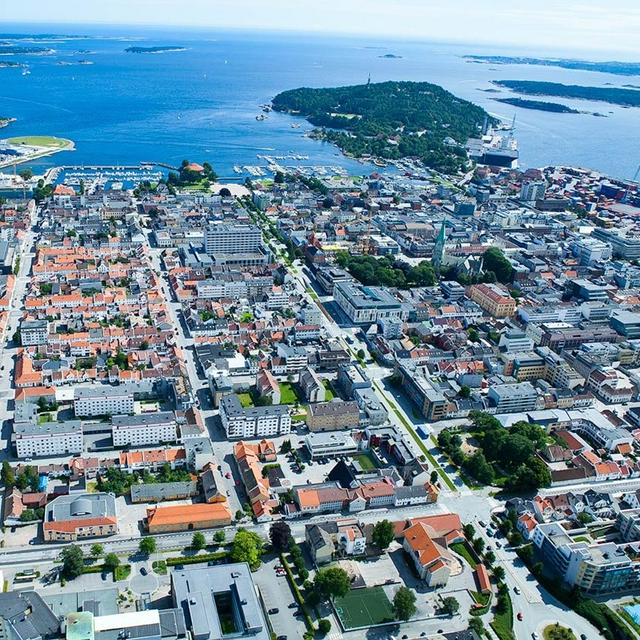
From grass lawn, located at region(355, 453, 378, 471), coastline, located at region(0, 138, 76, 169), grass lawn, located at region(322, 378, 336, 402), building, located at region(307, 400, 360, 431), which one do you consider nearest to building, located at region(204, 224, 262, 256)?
grass lawn, located at region(322, 378, 336, 402)

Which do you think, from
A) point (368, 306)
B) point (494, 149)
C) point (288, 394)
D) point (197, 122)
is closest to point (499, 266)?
point (368, 306)

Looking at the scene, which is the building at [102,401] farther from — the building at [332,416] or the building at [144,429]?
the building at [332,416]

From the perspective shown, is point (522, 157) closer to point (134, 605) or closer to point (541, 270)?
point (541, 270)

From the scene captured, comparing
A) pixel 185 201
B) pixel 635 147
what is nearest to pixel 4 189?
pixel 185 201

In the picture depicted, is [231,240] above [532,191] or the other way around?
the other way around

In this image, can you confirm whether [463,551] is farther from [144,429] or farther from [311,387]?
[144,429]
